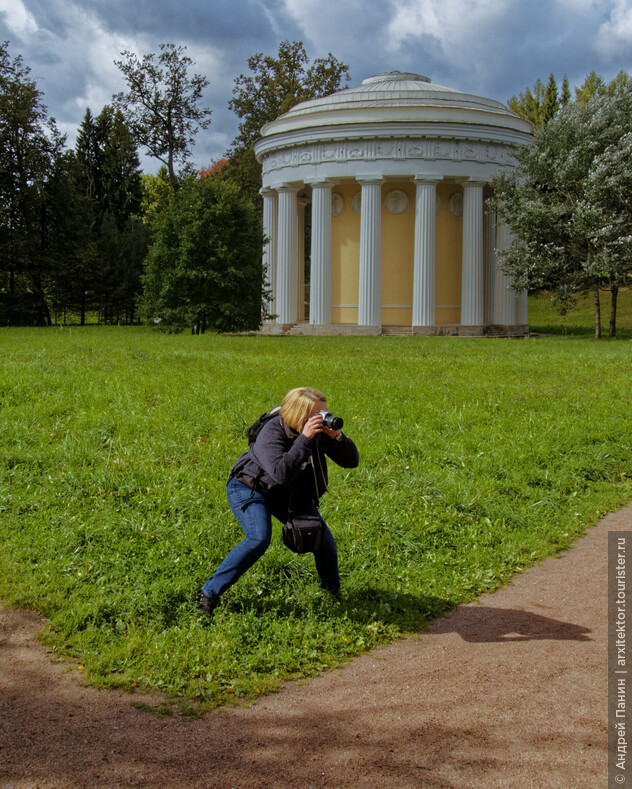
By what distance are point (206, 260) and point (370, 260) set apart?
937 cm

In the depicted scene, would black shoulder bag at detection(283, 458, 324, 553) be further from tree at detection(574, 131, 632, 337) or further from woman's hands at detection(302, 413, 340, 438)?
tree at detection(574, 131, 632, 337)

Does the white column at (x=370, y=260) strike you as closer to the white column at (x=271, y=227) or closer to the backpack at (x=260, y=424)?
the white column at (x=271, y=227)

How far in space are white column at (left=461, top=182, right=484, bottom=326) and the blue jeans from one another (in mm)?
32652

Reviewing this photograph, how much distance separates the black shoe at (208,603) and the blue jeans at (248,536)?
3 cm

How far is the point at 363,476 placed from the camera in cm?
944

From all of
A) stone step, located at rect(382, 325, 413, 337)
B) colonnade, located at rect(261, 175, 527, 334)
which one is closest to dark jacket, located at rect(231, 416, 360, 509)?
colonnade, located at rect(261, 175, 527, 334)

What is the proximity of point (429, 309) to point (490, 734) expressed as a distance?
109 ft

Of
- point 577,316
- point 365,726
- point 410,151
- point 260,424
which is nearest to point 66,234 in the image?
point 410,151

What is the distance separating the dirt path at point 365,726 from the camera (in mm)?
3965

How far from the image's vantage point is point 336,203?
3909cm

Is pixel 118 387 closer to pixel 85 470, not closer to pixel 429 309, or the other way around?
pixel 85 470

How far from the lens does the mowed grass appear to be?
5.73m

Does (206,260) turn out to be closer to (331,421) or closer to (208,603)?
(208,603)

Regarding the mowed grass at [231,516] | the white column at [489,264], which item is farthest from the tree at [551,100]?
the mowed grass at [231,516]
